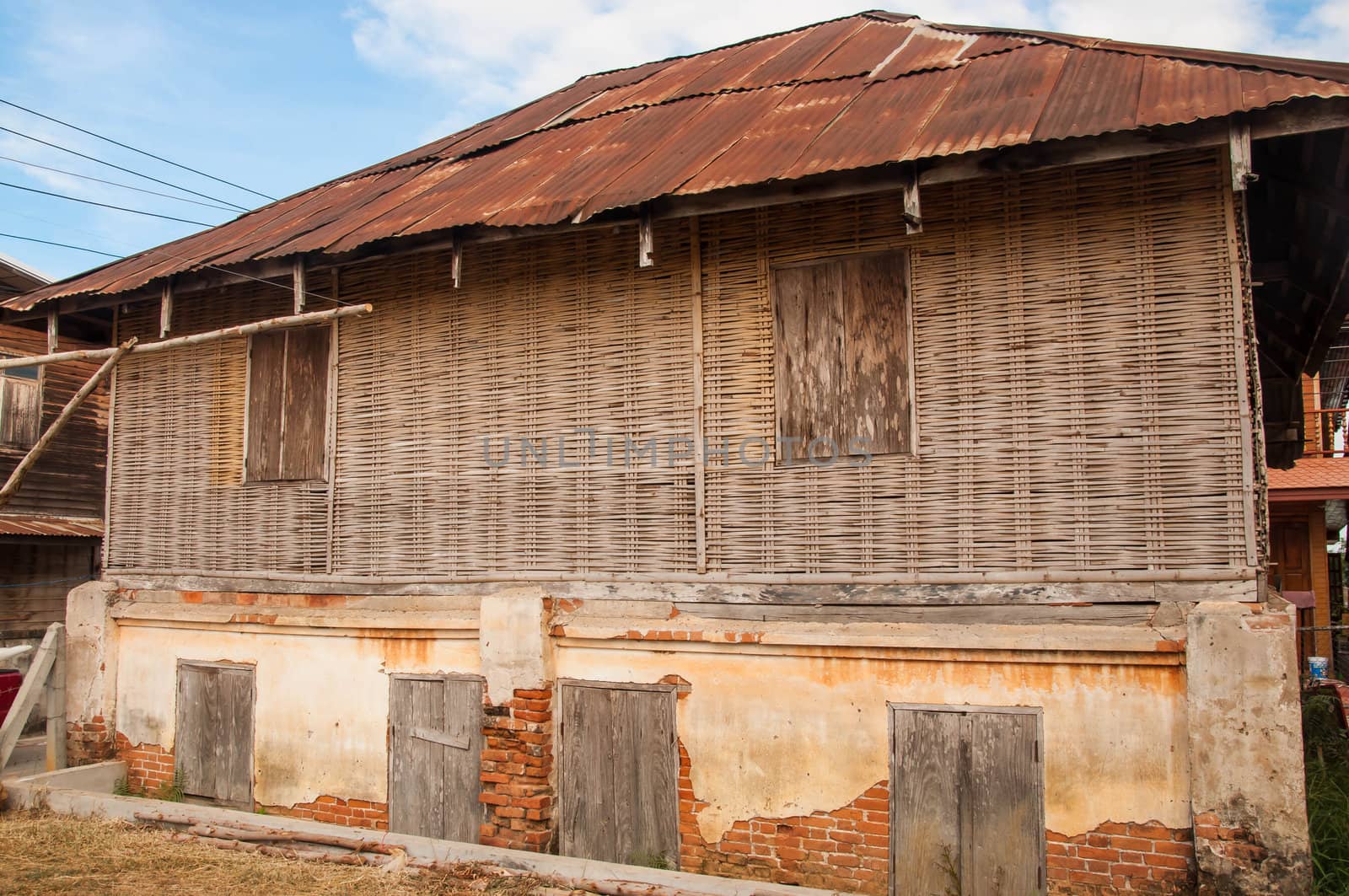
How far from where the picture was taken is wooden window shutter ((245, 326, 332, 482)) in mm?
8633

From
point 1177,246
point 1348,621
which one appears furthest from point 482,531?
point 1348,621

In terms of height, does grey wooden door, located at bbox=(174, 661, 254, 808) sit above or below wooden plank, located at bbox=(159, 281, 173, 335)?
below

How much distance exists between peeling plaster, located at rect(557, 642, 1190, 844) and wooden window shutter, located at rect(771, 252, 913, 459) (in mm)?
1497

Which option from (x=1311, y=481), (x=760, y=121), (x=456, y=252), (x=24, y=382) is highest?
(x=760, y=121)

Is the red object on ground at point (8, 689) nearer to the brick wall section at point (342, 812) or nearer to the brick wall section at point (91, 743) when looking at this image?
the brick wall section at point (91, 743)

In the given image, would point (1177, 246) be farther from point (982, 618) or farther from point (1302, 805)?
point (1302, 805)

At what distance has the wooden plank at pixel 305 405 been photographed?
28.2ft

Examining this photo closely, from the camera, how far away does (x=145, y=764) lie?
9.13 m

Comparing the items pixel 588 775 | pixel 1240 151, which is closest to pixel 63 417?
pixel 588 775

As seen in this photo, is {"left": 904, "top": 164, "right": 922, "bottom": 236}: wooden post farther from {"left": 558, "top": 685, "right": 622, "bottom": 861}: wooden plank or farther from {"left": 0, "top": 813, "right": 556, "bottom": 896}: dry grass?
{"left": 0, "top": 813, "right": 556, "bottom": 896}: dry grass

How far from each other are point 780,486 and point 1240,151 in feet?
10.9

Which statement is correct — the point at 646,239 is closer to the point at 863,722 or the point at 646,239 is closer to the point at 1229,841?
the point at 863,722

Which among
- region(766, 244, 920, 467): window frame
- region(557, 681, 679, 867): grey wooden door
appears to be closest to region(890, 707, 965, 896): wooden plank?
region(557, 681, 679, 867): grey wooden door

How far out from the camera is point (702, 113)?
8352mm
